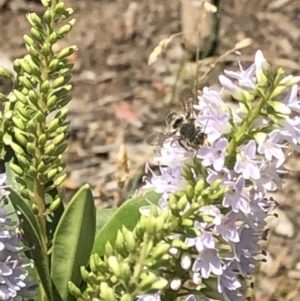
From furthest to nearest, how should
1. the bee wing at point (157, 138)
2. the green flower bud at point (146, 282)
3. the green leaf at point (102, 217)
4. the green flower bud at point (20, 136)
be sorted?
the green leaf at point (102, 217) → the bee wing at point (157, 138) → the green flower bud at point (20, 136) → the green flower bud at point (146, 282)

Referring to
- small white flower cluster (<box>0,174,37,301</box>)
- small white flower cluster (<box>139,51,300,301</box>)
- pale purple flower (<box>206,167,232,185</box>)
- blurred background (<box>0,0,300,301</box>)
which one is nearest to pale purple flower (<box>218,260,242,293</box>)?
small white flower cluster (<box>139,51,300,301</box>)

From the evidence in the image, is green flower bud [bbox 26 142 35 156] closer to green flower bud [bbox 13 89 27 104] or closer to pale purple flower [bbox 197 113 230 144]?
green flower bud [bbox 13 89 27 104]

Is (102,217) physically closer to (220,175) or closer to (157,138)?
(157,138)

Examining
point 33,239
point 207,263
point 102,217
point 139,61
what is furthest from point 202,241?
point 139,61

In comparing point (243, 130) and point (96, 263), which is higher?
point (243, 130)

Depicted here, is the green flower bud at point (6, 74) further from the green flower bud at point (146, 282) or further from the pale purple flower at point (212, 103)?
the green flower bud at point (146, 282)

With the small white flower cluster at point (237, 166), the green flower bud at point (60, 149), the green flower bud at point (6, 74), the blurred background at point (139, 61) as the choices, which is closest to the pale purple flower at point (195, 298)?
the small white flower cluster at point (237, 166)
